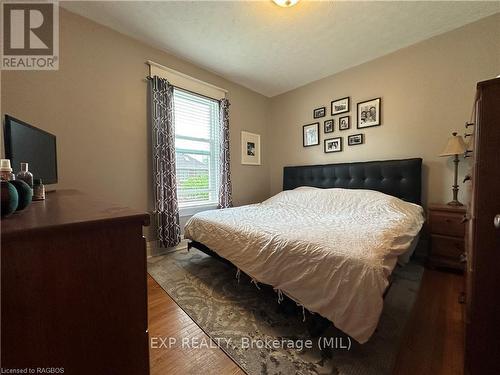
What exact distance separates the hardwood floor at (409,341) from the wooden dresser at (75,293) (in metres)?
0.64

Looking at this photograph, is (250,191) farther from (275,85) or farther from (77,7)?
(77,7)

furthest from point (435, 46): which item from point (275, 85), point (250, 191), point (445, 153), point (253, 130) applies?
point (250, 191)

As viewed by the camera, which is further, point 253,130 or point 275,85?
point 253,130

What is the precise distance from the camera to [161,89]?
2.57 meters

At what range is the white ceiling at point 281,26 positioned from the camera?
1.98 meters

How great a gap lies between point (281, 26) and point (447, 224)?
2.70 m

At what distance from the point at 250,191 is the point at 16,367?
347 centimetres

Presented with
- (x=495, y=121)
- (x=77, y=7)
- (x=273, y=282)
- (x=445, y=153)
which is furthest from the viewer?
(x=445, y=153)

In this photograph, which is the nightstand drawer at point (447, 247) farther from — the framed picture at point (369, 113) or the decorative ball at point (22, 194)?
the decorative ball at point (22, 194)

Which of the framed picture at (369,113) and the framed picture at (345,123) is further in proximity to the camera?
the framed picture at (345,123)

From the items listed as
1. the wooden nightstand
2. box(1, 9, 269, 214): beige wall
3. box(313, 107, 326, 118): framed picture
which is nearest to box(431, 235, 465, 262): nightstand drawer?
the wooden nightstand

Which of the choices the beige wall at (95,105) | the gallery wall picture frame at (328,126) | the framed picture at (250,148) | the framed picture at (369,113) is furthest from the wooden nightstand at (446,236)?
the beige wall at (95,105)

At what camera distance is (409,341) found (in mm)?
1281

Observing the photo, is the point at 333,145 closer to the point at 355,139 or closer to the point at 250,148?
the point at 355,139
